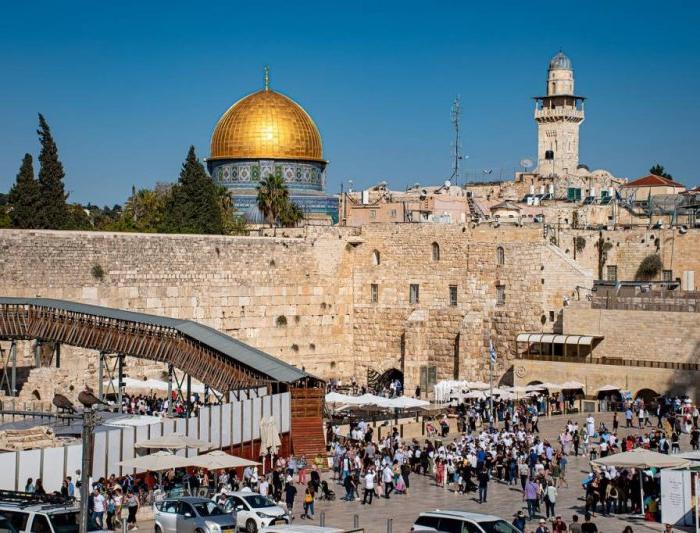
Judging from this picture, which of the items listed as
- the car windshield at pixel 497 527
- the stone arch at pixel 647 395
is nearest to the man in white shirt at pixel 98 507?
the car windshield at pixel 497 527

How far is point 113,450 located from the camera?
25781 mm

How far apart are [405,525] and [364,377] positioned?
23310mm

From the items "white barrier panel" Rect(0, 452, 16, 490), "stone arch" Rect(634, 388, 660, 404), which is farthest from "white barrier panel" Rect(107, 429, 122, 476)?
"stone arch" Rect(634, 388, 660, 404)

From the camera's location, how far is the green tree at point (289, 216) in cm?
5178

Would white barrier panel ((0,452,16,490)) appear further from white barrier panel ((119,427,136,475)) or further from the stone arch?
the stone arch

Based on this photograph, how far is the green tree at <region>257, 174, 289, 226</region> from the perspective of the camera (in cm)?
5200

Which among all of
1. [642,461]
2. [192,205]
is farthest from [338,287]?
[642,461]

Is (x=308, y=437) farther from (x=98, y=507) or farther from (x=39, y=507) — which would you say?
(x=39, y=507)

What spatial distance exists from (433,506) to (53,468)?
690 centimetres

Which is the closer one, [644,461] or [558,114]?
[644,461]

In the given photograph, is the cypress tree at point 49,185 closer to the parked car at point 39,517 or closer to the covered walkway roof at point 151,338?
the covered walkway roof at point 151,338

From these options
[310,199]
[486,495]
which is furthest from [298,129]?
[486,495]

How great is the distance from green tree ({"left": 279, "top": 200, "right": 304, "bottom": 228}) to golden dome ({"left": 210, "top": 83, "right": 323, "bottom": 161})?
12.8 ft

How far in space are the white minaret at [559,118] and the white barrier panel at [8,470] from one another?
5635 centimetres
